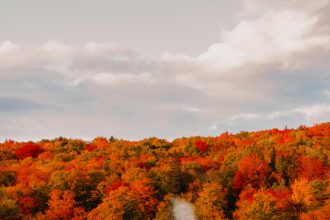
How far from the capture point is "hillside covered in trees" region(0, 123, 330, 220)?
67438 mm

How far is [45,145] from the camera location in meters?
109

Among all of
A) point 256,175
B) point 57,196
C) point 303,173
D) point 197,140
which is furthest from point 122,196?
point 197,140

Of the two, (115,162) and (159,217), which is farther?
(115,162)

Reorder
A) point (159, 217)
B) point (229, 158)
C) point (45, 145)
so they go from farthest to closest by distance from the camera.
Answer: point (45, 145) → point (229, 158) → point (159, 217)

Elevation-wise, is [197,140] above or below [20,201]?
above

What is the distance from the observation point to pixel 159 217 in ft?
218

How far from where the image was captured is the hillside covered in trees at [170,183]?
67438 millimetres

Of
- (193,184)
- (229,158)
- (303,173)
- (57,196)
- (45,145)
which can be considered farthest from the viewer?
(45,145)

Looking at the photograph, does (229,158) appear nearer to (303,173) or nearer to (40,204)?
(303,173)

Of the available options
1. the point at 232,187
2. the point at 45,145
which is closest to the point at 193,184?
the point at 232,187

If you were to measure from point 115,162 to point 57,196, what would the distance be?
16.2 meters

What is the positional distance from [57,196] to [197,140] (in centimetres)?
4449

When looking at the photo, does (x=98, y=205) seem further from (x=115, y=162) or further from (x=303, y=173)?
(x=303, y=173)

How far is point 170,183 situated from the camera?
75.4 metres
